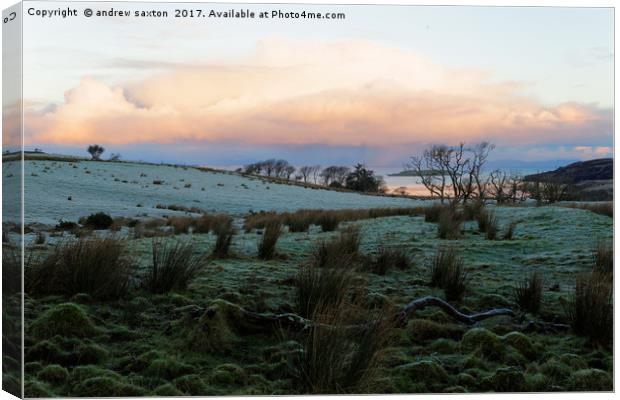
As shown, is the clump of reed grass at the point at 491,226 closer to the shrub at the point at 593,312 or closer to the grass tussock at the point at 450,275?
the grass tussock at the point at 450,275

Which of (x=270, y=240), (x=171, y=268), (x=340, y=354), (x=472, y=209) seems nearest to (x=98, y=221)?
(x=171, y=268)

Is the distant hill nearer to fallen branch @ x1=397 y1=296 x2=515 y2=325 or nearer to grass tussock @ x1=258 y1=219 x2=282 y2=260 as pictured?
fallen branch @ x1=397 y1=296 x2=515 y2=325

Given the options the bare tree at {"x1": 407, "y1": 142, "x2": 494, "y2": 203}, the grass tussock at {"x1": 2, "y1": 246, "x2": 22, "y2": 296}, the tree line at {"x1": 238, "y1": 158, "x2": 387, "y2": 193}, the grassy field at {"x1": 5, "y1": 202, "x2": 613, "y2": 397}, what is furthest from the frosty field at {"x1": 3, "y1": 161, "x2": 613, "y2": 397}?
the bare tree at {"x1": 407, "y1": 142, "x2": 494, "y2": 203}

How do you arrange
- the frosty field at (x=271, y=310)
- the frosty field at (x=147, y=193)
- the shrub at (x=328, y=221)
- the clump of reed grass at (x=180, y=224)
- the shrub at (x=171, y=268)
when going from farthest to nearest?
1. the shrub at (x=328, y=221)
2. the clump of reed grass at (x=180, y=224)
3. the shrub at (x=171, y=268)
4. the frosty field at (x=147, y=193)
5. the frosty field at (x=271, y=310)

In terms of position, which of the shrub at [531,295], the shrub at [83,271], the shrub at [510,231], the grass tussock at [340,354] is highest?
the shrub at [510,231]

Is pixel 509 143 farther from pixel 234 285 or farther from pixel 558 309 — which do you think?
pixel 234 285

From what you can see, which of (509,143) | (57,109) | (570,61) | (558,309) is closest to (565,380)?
(558,309)

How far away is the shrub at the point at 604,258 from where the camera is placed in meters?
5.98

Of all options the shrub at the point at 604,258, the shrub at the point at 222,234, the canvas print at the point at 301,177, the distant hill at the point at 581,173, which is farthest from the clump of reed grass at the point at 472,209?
the shrub at the point at 222,234

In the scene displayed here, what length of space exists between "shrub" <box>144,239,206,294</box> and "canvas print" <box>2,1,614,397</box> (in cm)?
1

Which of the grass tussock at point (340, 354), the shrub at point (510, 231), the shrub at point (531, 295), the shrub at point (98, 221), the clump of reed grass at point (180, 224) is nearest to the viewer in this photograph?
the grass tussock at point (340, 354)

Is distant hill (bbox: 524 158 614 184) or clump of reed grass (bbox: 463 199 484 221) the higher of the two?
distant hill (bbox: 524 158 614 184)

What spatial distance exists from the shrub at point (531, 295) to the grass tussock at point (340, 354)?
1363 millimetres

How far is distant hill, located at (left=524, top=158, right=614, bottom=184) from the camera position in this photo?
19.5 feet
